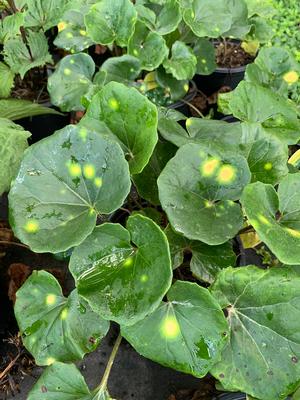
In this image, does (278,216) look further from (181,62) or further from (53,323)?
(181,62)

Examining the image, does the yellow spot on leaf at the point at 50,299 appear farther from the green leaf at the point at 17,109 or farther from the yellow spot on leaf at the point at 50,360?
the green leaf at the point at 17,109

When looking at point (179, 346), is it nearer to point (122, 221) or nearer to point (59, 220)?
point (59, 220)

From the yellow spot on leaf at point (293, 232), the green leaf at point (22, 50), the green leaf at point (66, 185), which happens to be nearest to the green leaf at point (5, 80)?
the green leaf at point (22, 50)

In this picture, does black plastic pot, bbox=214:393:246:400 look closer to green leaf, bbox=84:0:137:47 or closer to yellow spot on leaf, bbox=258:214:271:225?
yellow spot on leaf, bbox=258:214:271:225

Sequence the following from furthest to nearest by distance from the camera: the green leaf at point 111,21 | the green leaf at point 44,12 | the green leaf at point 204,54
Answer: the green leaf at point 204,54 < the green leaf at point 44,12 < the green leaf at point 111,21

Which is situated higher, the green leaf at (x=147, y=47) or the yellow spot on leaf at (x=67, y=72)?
the green leaf at (x=147, y=47)

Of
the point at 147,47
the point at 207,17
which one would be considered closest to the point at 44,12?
the point at 147,47
